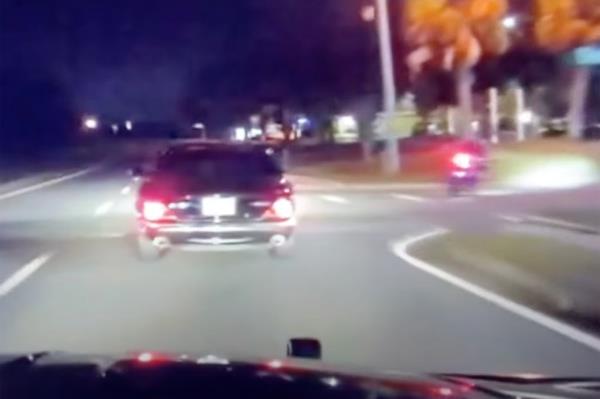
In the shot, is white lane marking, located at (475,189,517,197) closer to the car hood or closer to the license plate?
the license plate

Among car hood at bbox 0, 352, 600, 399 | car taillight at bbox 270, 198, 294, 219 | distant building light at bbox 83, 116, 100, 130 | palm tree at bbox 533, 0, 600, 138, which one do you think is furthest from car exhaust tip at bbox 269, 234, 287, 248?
distant building light at bbox 83, 116, 100, 130

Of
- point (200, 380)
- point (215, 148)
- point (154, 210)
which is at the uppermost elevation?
point (200, 380)

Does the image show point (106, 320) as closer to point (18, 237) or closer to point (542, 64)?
point (18, 237)

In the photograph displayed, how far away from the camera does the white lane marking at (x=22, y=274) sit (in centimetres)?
2134

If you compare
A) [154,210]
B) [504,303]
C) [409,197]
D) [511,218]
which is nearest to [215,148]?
[154,210]

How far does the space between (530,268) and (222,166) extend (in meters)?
4.85

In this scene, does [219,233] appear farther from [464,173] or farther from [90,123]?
[90,123]

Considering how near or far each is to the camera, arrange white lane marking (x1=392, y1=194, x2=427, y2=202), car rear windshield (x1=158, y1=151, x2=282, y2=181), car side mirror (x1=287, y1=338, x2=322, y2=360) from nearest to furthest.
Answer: car side mirror (x1=287, y1=338, x2=322, y2=360), car rear windshield (x1=158, y1=151, x2=282, y2=181), white lane marking (x1=392, y1=194, x2=427, y2=202)

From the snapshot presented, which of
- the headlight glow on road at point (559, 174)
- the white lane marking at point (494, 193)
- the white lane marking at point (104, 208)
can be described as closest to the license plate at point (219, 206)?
the white lane marking at point (104, 208)

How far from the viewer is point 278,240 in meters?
23.8

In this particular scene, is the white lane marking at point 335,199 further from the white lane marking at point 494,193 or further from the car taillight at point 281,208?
the car taillight at point 281,208

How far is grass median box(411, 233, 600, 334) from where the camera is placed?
17562mm

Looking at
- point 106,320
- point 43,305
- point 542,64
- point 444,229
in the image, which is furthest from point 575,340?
point 542,64

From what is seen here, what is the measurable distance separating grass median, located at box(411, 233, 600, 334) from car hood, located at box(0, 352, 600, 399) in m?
11.4
